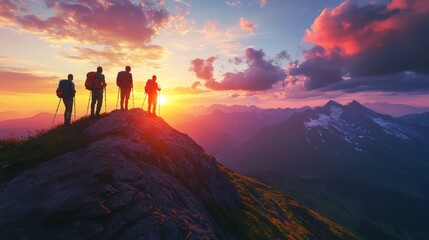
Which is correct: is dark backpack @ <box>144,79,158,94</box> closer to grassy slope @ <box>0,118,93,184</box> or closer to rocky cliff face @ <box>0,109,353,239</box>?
rocky cliff face @ <box>0,109,353,239</box>

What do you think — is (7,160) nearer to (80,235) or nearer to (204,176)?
(80,235)

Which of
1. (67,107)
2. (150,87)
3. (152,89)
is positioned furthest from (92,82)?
(152,89)

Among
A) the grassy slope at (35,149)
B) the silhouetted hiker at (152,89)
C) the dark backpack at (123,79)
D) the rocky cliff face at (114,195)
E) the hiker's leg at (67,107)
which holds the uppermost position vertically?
the dark backpack at (123,79)

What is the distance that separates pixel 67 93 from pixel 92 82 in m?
2.60

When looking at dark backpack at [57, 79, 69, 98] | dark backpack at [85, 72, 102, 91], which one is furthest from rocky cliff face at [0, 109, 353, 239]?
dark backpack at [57, 79, 69, 98]

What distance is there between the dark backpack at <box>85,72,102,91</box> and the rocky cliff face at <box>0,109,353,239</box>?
159 inches

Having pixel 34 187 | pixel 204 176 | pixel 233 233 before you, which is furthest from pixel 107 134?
pixel 233 233

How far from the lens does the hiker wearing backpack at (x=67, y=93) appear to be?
2894 centimetres

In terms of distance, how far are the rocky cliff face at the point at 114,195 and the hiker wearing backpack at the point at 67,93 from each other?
12.6 feet

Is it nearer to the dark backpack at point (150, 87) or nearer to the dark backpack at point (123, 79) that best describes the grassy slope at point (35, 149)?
the dark backpack at point (123, 79)

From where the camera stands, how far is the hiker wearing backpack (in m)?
28.9

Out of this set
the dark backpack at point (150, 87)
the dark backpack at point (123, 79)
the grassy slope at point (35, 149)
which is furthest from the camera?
the dark backpack at point (150, 87)

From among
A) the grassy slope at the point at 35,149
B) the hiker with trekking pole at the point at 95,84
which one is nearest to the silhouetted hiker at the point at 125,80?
the hiker with trekking pole at the point at 95,84

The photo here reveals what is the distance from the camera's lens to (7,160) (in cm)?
1909
